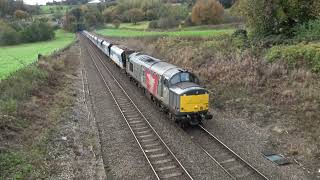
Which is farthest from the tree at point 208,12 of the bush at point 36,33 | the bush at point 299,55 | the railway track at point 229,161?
the railway track at point 229,161

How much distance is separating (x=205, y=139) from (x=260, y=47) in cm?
1199

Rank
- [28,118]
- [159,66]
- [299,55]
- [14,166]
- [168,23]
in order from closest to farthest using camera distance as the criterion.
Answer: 1. [14,166]
2. [28,118]
3. [299,55]
4. [159,66]
5. [168,23]

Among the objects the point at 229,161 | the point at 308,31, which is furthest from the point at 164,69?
the point at 308,31

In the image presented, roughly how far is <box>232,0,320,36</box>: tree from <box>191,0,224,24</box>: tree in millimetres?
39495

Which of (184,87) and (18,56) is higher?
(184,87)

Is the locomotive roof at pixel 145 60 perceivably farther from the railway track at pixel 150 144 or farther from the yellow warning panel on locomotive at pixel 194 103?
the yellow warning panel on locomotive at pixel 194 103

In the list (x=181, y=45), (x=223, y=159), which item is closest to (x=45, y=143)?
(x=223, y=159)

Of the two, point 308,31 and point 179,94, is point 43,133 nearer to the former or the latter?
point 179,94

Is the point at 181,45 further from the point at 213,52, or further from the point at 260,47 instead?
the point at 260,47

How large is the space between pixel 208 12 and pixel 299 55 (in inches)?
1931

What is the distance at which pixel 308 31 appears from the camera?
85.6ft

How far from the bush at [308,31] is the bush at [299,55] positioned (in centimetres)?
204

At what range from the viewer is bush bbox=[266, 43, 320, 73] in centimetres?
2114

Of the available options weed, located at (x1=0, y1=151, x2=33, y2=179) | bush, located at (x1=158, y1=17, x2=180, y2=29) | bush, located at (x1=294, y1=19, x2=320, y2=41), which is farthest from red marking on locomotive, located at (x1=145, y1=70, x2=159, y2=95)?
bush, located at (x1=158, y1=17, x2=180, y2=29)
